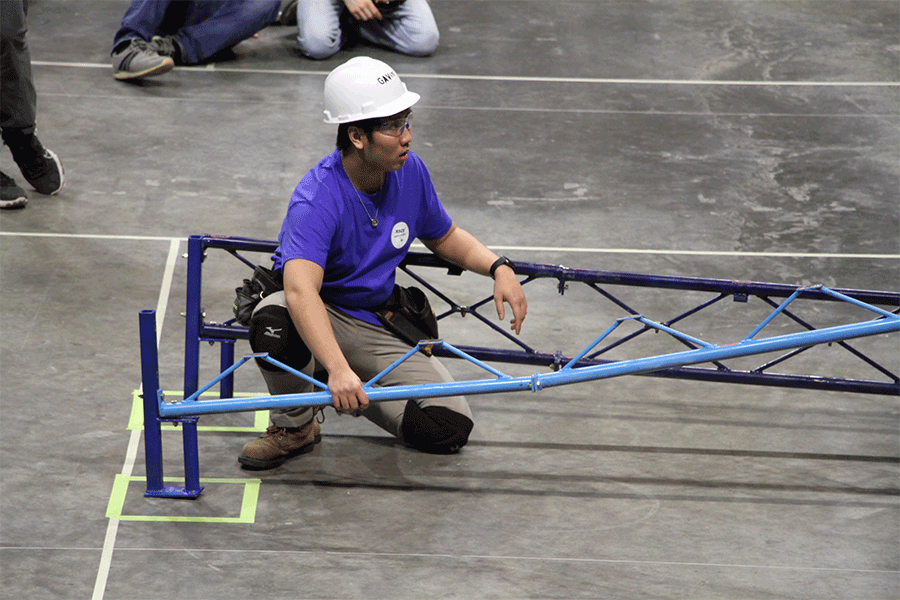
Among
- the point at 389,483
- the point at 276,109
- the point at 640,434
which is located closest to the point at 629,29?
the point at 276,109

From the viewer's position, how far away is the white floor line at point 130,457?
Result: 377 cm

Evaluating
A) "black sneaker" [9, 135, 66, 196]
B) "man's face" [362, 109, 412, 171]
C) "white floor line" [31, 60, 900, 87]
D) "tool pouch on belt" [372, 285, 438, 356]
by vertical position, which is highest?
"man's face" [362, 109, 412, 171]

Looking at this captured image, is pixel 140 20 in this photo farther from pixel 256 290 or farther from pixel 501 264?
pixel 501 264

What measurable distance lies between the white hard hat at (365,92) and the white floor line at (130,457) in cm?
143

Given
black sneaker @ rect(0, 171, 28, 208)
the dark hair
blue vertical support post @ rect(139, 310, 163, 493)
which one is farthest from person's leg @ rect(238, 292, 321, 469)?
black sneaker @ rect(0, 171, 28, 208)

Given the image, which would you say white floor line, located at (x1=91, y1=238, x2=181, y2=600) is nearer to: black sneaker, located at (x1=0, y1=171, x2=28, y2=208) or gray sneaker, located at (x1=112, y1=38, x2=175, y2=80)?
black sneaker, located at (x1=0, y1=171, x2=28, y2=208)

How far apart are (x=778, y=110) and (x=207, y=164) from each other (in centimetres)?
431

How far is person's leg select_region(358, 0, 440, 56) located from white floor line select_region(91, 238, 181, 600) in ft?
11.5

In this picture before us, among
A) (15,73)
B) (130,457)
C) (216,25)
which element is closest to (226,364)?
(130,457)

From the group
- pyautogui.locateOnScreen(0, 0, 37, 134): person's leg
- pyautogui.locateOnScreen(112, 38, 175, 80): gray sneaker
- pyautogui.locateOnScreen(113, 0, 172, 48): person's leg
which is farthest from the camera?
pyautogui.locateOnScreen(113, 0, 172, 48): person's leg

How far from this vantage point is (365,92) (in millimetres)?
3955

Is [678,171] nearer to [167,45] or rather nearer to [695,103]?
[695,103]

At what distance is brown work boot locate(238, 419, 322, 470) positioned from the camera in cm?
441

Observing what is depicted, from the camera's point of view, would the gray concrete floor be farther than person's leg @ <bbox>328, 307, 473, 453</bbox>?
No
